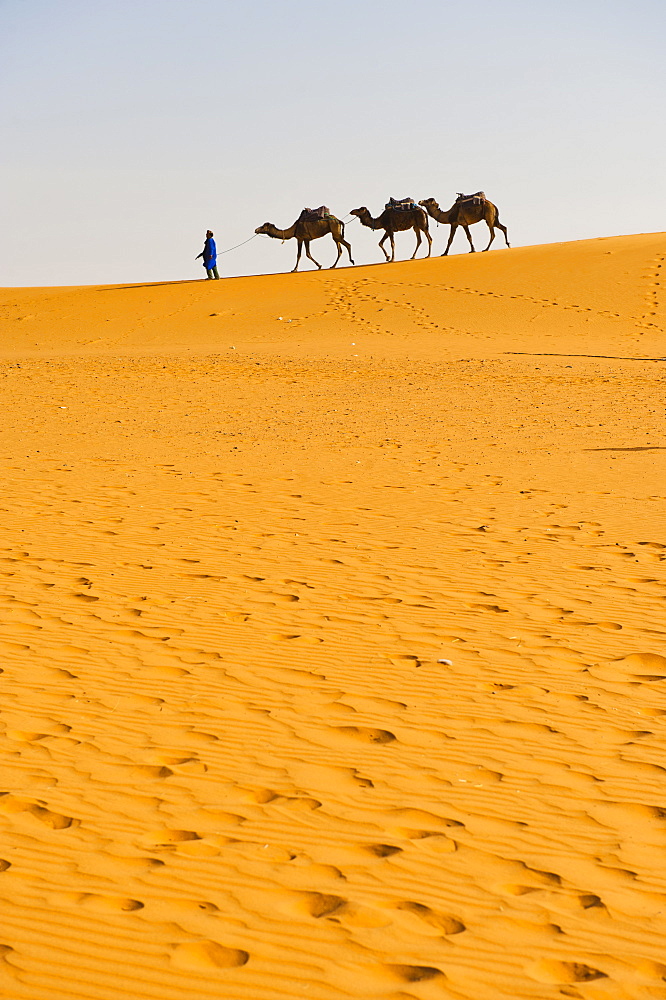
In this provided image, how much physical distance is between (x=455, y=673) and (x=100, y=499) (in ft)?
18.0

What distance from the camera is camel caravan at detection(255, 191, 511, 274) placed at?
34.7 m

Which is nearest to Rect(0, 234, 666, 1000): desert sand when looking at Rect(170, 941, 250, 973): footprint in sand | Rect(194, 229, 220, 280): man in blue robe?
Rect(170, 941, 250, 973): footprint in sand

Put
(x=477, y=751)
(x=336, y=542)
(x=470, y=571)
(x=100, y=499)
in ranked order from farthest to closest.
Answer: (x=100, y=499)
(x=336, y=542)
(x=470, y=571)
(x=477, y=751)

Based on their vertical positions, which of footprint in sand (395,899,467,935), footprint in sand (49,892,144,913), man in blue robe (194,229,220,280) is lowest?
footprint in sand (395,899,467,935)

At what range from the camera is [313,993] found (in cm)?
289

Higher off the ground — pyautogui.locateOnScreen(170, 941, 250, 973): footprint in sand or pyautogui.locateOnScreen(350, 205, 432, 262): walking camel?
pyautogui.locateOnScreen(350, 205, 432, 262): walking camel

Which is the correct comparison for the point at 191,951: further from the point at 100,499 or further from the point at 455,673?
the point at 100,499

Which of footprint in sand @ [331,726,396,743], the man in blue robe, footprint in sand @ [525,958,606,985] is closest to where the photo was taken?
footprint in sand @ [525,958,606,985]

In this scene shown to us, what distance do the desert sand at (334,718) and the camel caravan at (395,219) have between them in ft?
72.8

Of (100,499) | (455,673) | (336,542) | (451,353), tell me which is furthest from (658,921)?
(451,353)

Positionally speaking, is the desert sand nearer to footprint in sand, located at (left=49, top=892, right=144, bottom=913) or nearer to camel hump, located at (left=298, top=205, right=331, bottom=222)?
footprint in sand, located at (left=49, top=892, right=144, bottom=913)

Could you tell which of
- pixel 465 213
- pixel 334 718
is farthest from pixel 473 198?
pixel 334 718

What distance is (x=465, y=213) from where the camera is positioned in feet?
116

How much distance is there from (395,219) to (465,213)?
91.1 inches
